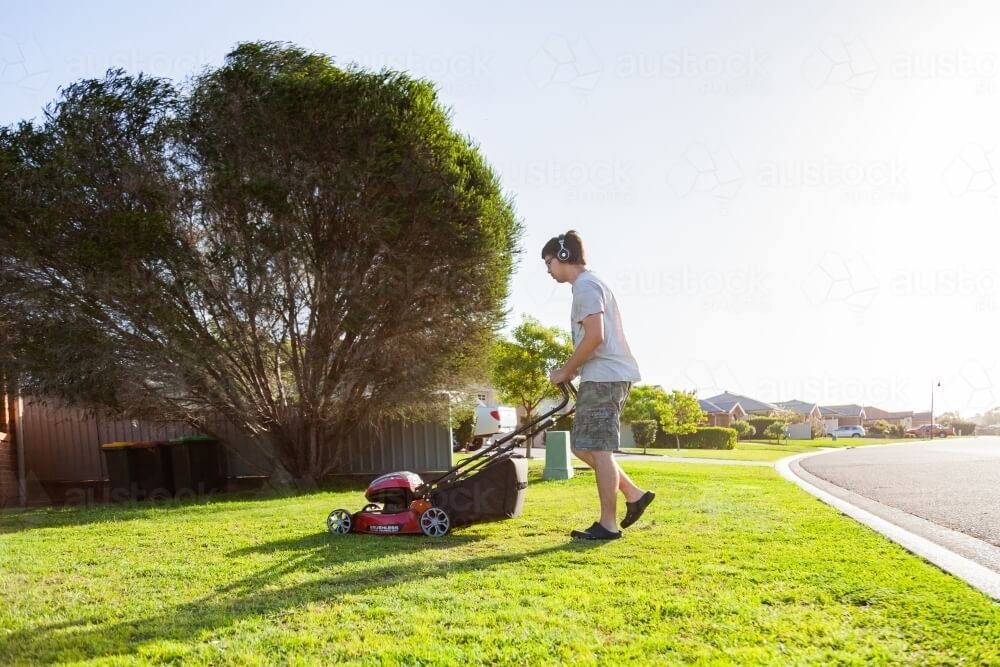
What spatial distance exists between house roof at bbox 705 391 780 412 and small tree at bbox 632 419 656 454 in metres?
37.0

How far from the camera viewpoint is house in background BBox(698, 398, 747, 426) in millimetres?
70938

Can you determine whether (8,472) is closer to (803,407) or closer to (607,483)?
(607,483)

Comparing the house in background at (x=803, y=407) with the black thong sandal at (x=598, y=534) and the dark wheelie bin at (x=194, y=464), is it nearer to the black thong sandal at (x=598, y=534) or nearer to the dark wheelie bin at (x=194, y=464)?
the dark wheelie bin at (x=194, y=464)

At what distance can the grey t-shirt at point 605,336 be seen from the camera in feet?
18.4

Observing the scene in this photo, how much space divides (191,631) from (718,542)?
3.39m

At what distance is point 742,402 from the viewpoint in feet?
267

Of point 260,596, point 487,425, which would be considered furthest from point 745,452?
point 260,596

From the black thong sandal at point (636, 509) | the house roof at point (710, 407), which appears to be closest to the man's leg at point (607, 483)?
the black thong sandal at point (636, 509)

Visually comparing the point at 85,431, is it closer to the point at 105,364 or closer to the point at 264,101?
the point at 105,364

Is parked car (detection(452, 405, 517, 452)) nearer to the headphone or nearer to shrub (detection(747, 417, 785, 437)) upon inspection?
the headphone

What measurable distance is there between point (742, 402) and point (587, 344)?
80.2m

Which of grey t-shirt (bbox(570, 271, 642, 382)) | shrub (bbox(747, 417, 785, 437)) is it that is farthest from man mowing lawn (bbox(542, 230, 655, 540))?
shrub (bbox(747, 417, 785, 437))

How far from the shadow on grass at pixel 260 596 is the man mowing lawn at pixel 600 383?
0.44 meters

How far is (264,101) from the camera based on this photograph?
1242 cm
